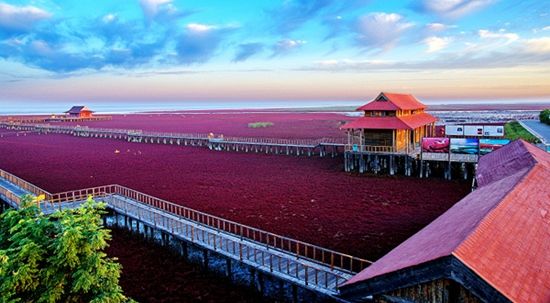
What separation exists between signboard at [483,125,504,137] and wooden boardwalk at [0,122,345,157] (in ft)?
43.1

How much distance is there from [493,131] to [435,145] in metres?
7.67

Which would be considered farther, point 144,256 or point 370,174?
point 370,174

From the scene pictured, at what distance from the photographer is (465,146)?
29.8 metres

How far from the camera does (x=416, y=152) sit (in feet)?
108

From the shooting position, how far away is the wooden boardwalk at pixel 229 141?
154ft

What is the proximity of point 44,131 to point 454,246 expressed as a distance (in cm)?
9186

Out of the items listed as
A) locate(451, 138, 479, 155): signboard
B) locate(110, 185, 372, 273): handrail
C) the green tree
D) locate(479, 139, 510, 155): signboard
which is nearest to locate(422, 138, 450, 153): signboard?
locate(451, 138, 479, 155): signboard

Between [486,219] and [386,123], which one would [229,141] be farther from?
[486,219]

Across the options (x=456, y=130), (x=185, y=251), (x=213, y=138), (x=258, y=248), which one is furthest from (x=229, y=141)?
(x=258, y=248)

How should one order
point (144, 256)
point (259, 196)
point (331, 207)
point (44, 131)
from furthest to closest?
point (44, 131), point (259, 196), point (331, 207), point (144, 256)

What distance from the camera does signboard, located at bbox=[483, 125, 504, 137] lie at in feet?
113

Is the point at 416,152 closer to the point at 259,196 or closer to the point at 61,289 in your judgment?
the point at 259,196

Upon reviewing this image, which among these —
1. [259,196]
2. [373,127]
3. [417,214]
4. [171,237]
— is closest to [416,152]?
[373,127]

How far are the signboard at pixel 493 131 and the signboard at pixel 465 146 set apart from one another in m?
6.39
